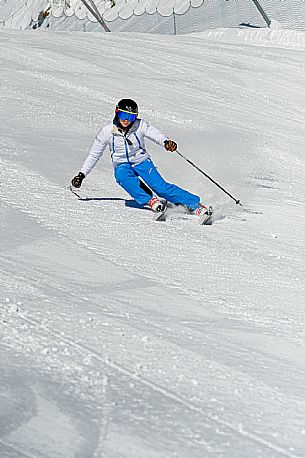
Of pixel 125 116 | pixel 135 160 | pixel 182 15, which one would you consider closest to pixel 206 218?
pixel 135 160

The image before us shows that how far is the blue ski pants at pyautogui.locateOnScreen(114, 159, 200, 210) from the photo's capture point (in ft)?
29.8

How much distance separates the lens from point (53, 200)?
→ 8898 millimetres

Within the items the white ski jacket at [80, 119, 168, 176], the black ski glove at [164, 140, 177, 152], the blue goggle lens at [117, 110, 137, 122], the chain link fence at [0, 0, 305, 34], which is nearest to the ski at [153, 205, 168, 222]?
the black ski glove at [164, 140, 177, 152]

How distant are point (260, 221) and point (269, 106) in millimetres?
8612

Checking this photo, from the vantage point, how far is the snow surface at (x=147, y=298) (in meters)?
3.82

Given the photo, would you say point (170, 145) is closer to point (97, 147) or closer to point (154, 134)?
point (154, 134)

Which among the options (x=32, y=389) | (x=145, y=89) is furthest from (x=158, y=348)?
(x=145, y=89)

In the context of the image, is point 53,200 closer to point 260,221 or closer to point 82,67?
point 260,221

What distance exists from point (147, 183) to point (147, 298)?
3.51 m

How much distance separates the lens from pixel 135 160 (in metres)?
9.16

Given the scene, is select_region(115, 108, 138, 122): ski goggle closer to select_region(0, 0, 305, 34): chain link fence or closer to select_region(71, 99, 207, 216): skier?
select_region(71, 99, 207, 216): skier

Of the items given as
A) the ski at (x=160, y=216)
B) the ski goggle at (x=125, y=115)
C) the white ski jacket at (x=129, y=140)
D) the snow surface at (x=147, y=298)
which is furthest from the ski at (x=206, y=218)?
the ski goggle at (x=125, y=115)

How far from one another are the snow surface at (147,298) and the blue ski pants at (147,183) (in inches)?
8.9

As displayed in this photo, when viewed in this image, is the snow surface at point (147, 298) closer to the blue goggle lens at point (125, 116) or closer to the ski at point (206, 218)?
the ski at point (206, 218)
